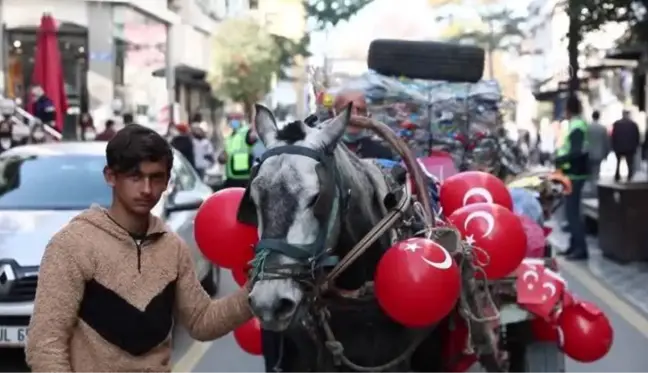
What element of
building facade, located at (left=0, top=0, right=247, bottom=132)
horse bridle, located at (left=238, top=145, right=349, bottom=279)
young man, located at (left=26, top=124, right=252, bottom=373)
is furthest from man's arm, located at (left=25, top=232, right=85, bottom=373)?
building facade, located at (left=0, top=0, right=247, bottom=132)

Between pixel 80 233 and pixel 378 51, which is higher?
pixel 378 51

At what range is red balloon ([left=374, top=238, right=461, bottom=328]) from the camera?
13.8 feet

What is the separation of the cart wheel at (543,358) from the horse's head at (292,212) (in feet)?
6.81

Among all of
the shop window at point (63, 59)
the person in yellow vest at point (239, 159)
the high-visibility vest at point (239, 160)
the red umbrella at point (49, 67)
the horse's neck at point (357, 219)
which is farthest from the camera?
the shop window at point (63, 59)

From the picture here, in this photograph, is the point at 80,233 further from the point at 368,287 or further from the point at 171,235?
the point at 368,287

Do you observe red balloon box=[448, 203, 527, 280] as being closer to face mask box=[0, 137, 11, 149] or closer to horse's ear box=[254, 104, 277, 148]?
horse's ear box=[254, 104, 277, 148]

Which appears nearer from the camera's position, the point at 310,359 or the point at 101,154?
the point at 310,359

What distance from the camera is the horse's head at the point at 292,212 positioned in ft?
12.4

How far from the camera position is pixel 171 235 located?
3393 mm

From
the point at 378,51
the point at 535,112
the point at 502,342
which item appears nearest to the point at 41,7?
the point at 378,51

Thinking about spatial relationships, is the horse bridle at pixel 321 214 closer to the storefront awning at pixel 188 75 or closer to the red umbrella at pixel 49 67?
the red umbrella at pixel 49 67

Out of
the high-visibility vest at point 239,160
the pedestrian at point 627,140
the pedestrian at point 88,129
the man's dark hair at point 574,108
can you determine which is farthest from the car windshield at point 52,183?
the pedestrian at point 627,140

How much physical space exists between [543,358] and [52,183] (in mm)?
4903

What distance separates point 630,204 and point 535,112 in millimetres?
57705
